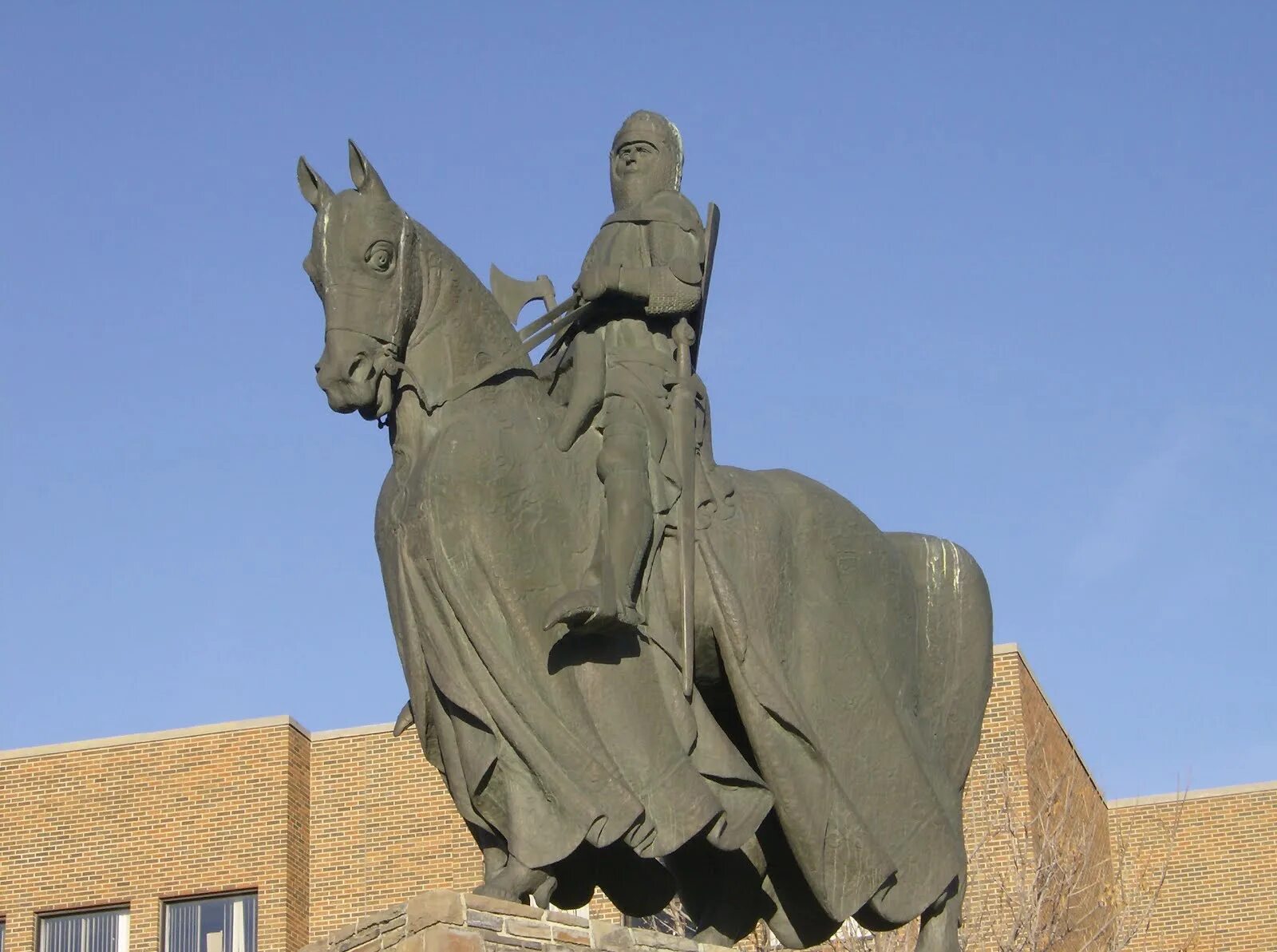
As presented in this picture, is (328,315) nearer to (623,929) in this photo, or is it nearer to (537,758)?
(537,758)

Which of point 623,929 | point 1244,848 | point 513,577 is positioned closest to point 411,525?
point 513,577

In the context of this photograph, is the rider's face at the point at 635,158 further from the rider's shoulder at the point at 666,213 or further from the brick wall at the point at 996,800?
the brick wall at the point at 996,800

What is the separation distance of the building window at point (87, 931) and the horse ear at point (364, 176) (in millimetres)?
20467

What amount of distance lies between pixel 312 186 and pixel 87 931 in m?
20.7

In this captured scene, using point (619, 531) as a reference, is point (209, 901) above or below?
above

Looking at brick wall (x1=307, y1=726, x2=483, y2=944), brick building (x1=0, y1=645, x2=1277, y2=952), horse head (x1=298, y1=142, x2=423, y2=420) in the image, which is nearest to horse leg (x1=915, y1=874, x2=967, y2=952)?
horse head (x1=298, y1=142, x2=423, y2=420)

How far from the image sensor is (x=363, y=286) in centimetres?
1035

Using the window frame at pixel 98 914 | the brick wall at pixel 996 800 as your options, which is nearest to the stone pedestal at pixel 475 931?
the brick wall at pixel 996 800

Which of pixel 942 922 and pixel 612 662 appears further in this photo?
pixel 942 922

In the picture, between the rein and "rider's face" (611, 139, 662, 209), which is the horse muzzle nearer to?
the rein

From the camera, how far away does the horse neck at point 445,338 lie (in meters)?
10.5

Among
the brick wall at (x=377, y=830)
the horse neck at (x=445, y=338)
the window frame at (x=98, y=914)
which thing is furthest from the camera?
the window frame at (x=98, y=914)

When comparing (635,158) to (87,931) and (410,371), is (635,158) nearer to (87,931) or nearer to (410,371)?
(410,371)

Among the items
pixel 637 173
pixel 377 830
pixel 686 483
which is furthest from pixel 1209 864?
pixel 686 483
